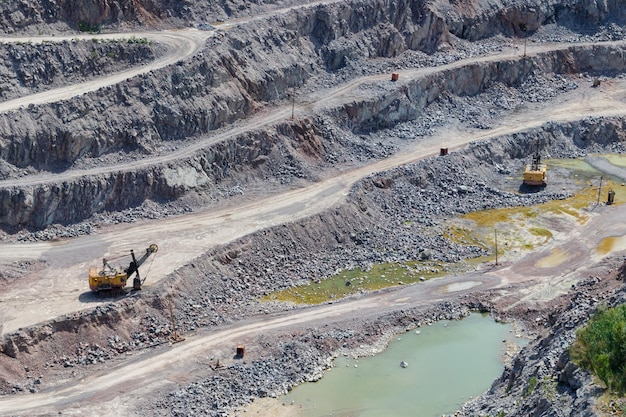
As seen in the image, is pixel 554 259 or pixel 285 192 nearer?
pixel 554 259

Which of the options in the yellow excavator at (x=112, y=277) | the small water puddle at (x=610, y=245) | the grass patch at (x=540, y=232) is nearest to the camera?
the yellow excavator at (x=112, y=277)

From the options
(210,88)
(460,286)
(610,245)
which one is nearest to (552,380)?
(460,286)

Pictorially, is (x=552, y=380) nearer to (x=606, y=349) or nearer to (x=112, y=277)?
(x=606, y=349)

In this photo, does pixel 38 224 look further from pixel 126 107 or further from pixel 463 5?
pixel 463 5

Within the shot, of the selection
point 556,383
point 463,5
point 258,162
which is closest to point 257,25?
point 258,162

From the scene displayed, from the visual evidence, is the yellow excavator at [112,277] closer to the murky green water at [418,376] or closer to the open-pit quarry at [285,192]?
the open-pit quarry at [285,192]

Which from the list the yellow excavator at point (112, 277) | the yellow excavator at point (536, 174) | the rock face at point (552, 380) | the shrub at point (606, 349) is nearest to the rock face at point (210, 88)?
the yellow excavator at point (536, 174)

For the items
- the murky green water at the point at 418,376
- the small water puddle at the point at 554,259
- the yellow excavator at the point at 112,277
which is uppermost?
the yellow excavator at the point at 112,277

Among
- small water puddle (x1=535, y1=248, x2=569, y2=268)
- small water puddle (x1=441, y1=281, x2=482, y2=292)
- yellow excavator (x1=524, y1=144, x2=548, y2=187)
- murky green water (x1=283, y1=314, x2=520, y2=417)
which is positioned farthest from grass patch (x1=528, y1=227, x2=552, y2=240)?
murky green water (x1=283, y1=314, x2=520, y2=417)
